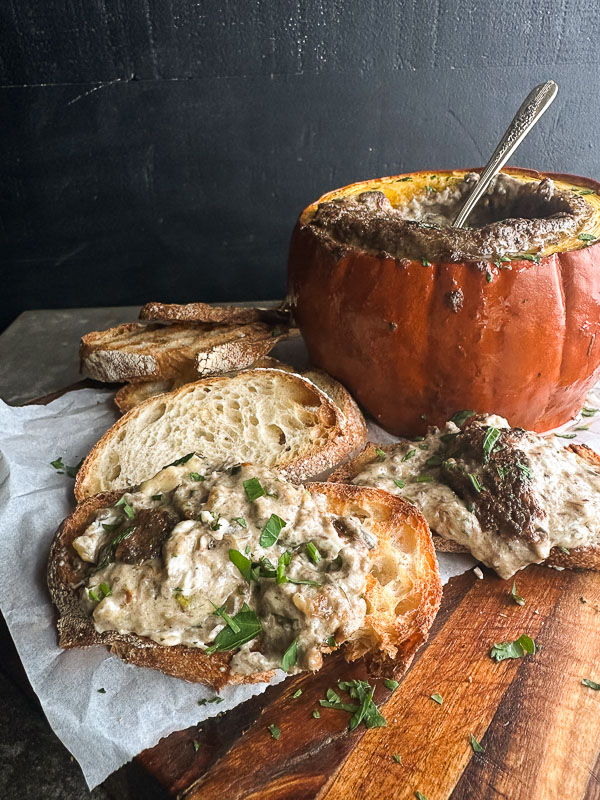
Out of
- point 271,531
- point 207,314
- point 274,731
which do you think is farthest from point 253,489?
point 207,314

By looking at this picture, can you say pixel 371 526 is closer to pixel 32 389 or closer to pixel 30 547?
pixel 30 547

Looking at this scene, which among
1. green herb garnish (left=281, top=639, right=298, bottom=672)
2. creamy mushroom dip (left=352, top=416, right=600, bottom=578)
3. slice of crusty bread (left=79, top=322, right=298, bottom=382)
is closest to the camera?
green herb garnish (left=281, top=639, right=298, bottom=672)

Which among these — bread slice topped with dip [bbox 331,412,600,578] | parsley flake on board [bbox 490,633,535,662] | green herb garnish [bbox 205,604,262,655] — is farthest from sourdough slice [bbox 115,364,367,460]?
green herb garnish [bbox 205,604,262,655]

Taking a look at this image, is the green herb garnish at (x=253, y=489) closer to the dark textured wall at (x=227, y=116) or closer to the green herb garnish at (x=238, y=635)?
the green herb garnish at (x=238, y=635)

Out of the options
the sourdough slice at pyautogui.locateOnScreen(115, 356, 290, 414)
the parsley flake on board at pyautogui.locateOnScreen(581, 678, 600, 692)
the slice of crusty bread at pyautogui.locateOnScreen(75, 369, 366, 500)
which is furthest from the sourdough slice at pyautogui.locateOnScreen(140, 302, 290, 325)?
the parsley flake on board at pyautogui.locateOnScreen(581, 678, 600, 692)

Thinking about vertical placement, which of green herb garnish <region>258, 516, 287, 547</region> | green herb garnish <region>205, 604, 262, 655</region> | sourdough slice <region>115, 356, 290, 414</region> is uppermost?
green herb garnish <region>258, 516, 287, 547</region>

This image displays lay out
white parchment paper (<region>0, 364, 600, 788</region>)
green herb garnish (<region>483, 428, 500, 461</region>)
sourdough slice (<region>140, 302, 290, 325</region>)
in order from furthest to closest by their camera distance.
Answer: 1. sourdough slice (<region>140, 302, 290, 325</region>)
2. green herb garnish (<region>483, 428, 500, 461</region>)
3. white parchment paper (<region>0, 364, 600, 788</region>)

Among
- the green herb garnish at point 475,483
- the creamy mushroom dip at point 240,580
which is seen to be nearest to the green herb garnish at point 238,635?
the creamy mushroom dip at point 240,580

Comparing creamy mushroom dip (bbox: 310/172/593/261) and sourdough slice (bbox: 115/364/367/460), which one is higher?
creamy mushroom dip (bbox: 310/172/593/261)

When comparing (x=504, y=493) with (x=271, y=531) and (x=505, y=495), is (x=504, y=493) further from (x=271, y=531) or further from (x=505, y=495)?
(x=271, y=531)

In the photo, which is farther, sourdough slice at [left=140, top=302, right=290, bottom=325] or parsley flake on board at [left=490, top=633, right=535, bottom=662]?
sourdough slice at [left=140, top=302, right=290, bottom=325]

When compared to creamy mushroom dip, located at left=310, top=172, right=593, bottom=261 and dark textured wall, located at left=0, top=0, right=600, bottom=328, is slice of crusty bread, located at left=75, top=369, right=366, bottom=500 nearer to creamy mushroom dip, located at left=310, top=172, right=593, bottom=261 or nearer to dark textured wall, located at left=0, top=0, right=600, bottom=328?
creamy mushroom dip, located at left=310, top=172, right=593, bottom=261
